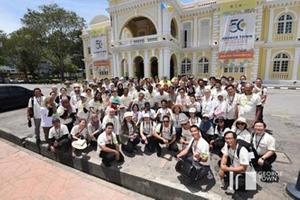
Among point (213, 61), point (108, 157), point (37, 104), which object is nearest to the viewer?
point (108, 157)

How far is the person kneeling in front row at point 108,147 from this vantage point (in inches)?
155

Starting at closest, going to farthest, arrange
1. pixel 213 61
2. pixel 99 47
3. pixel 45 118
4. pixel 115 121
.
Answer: pixel 115 121 < pixel 45 118 < pixel 213 61 < pixel 99 47

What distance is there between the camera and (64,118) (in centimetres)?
542

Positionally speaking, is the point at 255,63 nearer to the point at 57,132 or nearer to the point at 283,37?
the point at 283,37

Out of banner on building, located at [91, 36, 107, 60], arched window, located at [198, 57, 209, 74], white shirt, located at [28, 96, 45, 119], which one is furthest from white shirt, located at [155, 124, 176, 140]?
banner on building, located at [91, 36, 107, 60]

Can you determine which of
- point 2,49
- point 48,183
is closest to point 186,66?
point 48,183

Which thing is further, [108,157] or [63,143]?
[63,143]

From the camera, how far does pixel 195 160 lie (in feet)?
10.9

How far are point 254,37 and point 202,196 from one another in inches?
716

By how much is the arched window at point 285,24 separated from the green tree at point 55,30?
29.6 m

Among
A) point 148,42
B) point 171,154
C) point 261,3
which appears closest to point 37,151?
point 171,154

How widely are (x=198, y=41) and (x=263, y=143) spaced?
19.3 metres

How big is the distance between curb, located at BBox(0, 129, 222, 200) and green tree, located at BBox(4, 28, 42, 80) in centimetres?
3305

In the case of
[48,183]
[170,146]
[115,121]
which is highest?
[115,121]
